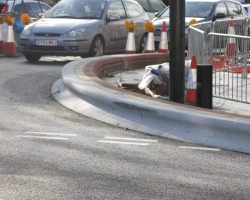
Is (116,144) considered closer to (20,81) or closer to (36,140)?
(36,140)

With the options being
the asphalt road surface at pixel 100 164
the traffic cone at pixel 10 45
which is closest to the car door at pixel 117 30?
the traffic cone at pixel 10 45

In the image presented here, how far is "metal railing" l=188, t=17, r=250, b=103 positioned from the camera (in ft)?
34.5

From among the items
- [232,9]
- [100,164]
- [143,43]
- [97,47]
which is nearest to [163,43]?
[97,47]

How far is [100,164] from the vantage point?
6.65 metres

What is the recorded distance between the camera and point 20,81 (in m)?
13.3

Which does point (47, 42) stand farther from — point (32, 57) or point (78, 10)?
point (78, 10)

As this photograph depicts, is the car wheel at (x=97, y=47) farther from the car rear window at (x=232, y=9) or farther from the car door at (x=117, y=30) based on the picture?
the car rear window at (x=232, y=9)

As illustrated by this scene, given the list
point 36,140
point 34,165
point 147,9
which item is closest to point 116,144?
point 36,140

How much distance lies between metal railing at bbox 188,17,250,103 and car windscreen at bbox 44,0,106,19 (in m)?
7.43

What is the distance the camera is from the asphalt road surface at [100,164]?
18.7ft

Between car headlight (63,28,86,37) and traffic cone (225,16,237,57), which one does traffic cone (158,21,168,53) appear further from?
traffic cone (225,16,237,57)

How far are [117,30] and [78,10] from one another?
118 cm

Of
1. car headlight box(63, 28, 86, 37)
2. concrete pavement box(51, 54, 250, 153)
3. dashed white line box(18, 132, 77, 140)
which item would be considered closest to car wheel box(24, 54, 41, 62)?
car headlight box(63, 28, 86, 37)

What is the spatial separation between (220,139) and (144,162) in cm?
115
